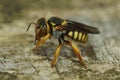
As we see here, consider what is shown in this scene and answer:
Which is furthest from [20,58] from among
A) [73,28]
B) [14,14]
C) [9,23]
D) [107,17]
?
[107,17]

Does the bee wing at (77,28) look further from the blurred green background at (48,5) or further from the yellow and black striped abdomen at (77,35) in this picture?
the blurred green background at (48,5)

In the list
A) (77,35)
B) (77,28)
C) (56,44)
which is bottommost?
(56,44)

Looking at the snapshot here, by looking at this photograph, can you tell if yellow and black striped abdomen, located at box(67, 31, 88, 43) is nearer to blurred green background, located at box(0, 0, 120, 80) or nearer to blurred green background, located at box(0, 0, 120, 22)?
blurred green background, located at box(0, 0, 120, 80)

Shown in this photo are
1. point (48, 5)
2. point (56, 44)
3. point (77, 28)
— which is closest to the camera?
point (77, 28)

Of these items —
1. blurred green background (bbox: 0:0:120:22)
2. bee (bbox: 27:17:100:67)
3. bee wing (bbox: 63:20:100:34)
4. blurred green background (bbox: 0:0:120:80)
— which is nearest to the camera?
blurred green background (bbox: 0:0:120:80)

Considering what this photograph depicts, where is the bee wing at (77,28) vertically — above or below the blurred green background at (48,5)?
above

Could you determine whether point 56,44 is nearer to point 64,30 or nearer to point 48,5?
point 64,30

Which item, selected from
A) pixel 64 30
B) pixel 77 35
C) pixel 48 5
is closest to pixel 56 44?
pixel 64 30

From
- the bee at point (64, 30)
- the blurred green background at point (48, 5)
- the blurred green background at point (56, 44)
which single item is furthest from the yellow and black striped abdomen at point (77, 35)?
the blurred green background at point (48, 5)

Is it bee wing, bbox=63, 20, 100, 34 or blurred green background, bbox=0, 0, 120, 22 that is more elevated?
bee wing, bbox=63, 20, 100, 34

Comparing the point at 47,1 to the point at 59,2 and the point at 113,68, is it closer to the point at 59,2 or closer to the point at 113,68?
the point at 59,2

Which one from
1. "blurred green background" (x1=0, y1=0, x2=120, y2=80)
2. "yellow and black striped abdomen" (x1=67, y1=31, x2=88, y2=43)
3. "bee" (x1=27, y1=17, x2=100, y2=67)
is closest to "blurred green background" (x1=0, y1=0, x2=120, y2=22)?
"blurred green background" (x1=0, y1=0, x2=120, y2=80)
